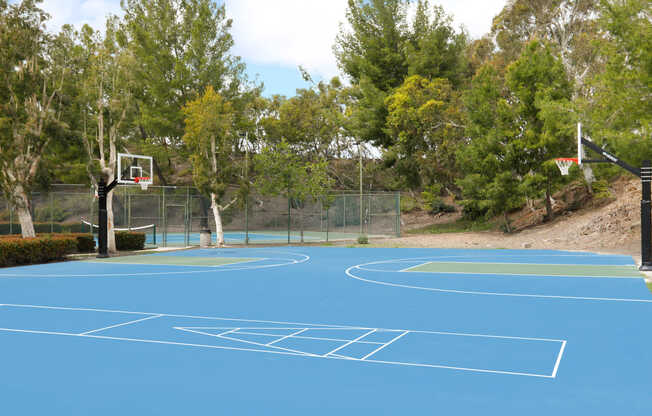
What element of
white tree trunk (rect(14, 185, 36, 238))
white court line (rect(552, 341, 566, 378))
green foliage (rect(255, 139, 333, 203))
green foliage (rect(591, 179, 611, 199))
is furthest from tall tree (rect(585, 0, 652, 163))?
white tree trunk (rect(14, 185, 36, 238))

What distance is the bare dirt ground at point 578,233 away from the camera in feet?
85.4

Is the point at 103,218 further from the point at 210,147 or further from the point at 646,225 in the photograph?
the point at 646,225

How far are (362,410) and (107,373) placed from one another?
294cm

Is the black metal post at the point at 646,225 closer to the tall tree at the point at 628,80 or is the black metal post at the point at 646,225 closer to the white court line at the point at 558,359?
the tall tree at the point at 628,80

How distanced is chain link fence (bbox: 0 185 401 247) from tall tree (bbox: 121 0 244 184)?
212 inches

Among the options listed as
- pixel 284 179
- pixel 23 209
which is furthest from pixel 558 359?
pixel 284 179

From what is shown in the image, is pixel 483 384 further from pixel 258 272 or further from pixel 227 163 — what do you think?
pixel 227 163

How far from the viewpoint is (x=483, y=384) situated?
5.86 m

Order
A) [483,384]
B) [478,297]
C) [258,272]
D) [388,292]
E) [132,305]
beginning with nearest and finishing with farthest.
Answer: [483,384] → [132,305] → [478,297] → [388,292] → [258,272]

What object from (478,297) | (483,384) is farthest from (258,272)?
(483,384)

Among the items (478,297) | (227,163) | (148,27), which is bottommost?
(478,297)

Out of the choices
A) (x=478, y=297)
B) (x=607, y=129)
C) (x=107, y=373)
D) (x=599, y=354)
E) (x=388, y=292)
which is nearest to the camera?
(x=107, y=373)

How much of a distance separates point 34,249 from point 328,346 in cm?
1608

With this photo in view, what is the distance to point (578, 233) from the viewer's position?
28.4 meters
